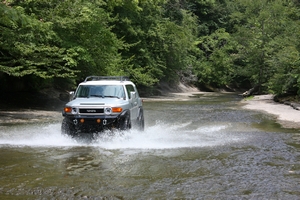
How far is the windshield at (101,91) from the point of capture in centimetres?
1209

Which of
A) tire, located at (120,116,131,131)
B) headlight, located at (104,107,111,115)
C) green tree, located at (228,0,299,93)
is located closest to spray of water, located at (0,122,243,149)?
tire, located at (120,116,131,131)

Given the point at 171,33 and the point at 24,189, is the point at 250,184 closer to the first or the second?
the point at 24,189

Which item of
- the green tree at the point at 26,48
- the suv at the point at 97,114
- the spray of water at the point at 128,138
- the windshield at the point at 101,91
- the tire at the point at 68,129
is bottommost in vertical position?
the spray of water at the point at 128,138

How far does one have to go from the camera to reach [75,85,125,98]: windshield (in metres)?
12.1

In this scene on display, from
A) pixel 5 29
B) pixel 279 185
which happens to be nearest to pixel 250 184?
pixel 279 185

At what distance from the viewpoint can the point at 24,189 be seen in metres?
6.46

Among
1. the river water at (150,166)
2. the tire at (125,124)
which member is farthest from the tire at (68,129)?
the tire at (125,124)

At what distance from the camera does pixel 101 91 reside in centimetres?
1216

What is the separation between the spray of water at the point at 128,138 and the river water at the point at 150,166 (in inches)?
1.1

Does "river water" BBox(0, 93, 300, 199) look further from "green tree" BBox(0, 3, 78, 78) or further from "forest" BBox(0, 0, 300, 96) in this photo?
"green tree" BBox(0, 3, 78, 78)

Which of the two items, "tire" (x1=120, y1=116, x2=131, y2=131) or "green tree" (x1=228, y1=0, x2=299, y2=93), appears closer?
"tire" (x1=120, y1=116, x2=131, y2=131)

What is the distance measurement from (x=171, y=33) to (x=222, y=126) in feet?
103

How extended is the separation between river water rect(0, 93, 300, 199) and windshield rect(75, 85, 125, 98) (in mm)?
1331

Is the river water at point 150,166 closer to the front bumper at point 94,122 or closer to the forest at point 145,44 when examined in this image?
the front bumper at point 94,122
